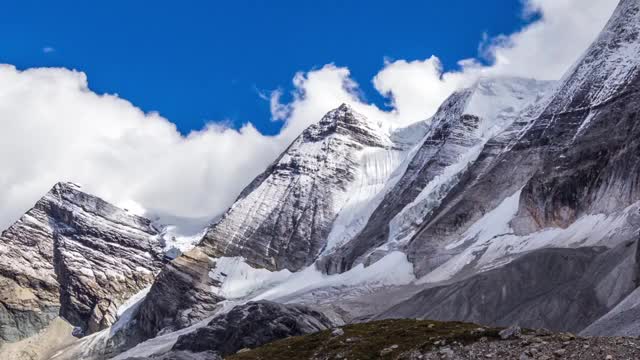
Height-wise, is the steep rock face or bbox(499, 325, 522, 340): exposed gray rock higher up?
the steep rock face

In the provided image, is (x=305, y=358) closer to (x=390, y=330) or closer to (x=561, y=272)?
(x=390, y=330)

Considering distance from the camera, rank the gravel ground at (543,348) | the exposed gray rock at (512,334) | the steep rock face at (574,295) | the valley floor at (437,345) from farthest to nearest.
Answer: the steep rock face at (574,295) < the exposed gray rock at (512,334) < the valley floor at (437,345) < the gravel ground at (543,348)

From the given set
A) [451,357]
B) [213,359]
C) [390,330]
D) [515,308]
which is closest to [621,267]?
[515,308]

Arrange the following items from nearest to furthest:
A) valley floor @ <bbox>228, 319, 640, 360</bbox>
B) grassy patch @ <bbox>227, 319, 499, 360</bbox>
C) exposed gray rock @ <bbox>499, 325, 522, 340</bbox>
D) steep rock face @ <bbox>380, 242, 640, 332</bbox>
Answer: valley floor @ <bbox>228, 319, 640, 360</bbox> → exposed gray rock @ <bbox>499, 325, 522, 340</bbox> → grassy patch @ <bbox>227, 319, 499, 360</bbox> → steep rock face @ <bbox>380, 242, 640, 332</bbox>

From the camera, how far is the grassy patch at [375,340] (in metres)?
56.8

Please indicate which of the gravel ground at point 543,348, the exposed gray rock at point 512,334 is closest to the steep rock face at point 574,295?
the gravel ground at point 543,348

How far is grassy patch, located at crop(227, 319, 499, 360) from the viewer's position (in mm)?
56781

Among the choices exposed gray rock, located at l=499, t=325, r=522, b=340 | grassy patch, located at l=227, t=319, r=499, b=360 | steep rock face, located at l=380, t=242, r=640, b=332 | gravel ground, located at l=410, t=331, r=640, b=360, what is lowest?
gravel ground, located at l=410, t=331, r=640, b=360

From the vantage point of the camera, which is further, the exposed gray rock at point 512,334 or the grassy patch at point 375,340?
the grassy patch at point 375,340

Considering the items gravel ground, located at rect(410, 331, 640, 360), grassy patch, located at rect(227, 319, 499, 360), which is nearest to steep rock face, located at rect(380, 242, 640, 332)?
grassy patch, located at rect(227, 319, 499, 360)

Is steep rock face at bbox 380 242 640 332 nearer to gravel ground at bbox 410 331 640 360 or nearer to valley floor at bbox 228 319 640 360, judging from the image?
valley floor at bbox 228 319 640 360

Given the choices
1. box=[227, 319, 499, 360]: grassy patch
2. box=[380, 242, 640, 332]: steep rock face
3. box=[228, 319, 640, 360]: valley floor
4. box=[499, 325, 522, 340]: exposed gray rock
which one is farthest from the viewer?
box=[380, 242, 640, 332]: steep rock face

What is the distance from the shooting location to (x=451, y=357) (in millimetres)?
51812

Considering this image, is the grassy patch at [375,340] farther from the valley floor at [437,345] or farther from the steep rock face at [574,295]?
the steep rock face at [574,295]
